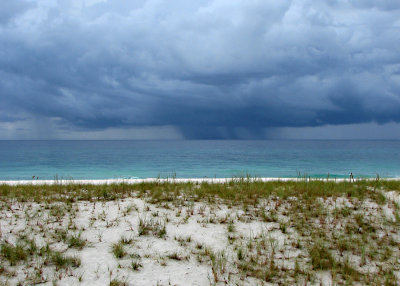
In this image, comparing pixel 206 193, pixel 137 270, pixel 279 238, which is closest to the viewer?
pixel 137 270

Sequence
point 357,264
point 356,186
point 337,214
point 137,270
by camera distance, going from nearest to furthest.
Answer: point 137,270
point 357,264
point 337,214
point 356,186

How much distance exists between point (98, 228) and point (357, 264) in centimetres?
517

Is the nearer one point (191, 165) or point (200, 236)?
point (200, 236)

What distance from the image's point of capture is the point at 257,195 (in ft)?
29.2

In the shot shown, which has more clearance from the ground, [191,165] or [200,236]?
[191,165]

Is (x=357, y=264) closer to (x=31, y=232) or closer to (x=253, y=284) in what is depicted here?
(x=253, y=284)

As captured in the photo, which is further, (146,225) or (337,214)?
(337,214)

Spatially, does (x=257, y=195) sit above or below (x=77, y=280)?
above

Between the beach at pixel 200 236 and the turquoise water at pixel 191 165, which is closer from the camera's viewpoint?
the beach at pixel 200 236

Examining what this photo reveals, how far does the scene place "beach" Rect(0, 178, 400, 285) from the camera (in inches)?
188

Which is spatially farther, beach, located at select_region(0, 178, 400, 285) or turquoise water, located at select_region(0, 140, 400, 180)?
turquoise water, located at select_region(0, 140, 400, 180)

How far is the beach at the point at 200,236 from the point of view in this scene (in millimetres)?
4785

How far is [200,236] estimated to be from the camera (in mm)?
6168

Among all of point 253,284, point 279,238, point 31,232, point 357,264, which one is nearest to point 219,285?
point 253,284
